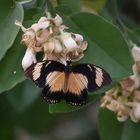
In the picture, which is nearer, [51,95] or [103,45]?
[51,95]

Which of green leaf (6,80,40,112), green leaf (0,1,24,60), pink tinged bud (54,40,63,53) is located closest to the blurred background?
green leaf (6,80,40,112)

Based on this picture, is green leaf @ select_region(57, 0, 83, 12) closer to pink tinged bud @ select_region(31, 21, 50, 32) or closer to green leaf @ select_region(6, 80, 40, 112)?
pink tinged bud @ select_region(31, 21, 50, 32)

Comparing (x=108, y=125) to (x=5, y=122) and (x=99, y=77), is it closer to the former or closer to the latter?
(x=99, y=77)

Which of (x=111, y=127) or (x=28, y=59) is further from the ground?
(x=28, y=59)

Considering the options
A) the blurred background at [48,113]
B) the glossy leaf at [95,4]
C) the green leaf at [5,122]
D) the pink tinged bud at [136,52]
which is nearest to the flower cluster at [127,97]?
the pink tinged bud at [136,52]

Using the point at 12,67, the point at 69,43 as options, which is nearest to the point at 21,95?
the point at 12,67

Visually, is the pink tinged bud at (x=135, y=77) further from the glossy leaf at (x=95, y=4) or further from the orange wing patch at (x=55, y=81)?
the glossy leaf at (x=95, y=4)

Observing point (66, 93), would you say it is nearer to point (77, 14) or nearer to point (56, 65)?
point (56, 65)
